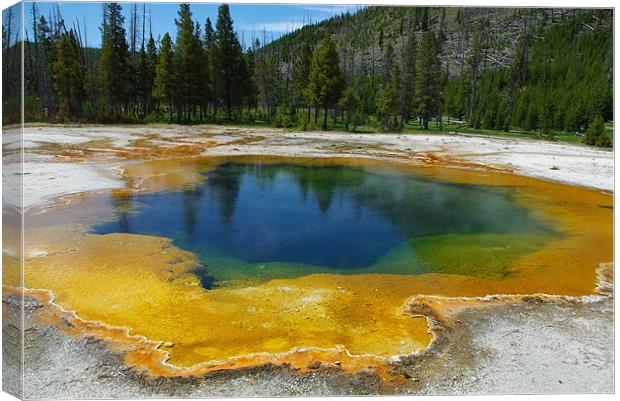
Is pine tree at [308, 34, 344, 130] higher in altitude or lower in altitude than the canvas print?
higher

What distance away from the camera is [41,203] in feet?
21.1

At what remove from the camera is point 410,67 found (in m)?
9.73

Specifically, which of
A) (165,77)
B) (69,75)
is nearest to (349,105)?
(165,77)

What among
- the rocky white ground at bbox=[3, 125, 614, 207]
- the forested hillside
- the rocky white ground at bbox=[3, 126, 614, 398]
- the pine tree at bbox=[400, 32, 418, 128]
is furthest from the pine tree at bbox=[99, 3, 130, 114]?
Result: the pine tree at bbox=[400, 32, 418, 128]

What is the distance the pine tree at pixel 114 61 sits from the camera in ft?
16.0

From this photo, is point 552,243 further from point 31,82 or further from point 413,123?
point 413,123

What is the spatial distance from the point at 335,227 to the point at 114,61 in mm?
4143

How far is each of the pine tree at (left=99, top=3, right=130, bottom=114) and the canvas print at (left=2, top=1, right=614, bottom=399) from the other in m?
0.05

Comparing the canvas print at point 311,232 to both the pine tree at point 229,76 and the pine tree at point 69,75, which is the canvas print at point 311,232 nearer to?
the pine tree at point 69,75

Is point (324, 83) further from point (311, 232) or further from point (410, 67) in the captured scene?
point (311, 232)

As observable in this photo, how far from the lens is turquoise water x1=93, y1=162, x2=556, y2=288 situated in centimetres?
520

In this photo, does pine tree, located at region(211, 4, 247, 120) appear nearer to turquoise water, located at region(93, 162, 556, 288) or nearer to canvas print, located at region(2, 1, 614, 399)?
canvas print, located at region(2, 1, 614, 399)

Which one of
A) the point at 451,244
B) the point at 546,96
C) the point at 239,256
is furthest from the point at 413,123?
the point at 239,256

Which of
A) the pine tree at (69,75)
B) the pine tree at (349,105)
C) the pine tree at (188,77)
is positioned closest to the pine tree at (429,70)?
the pine tree at (188,77)
